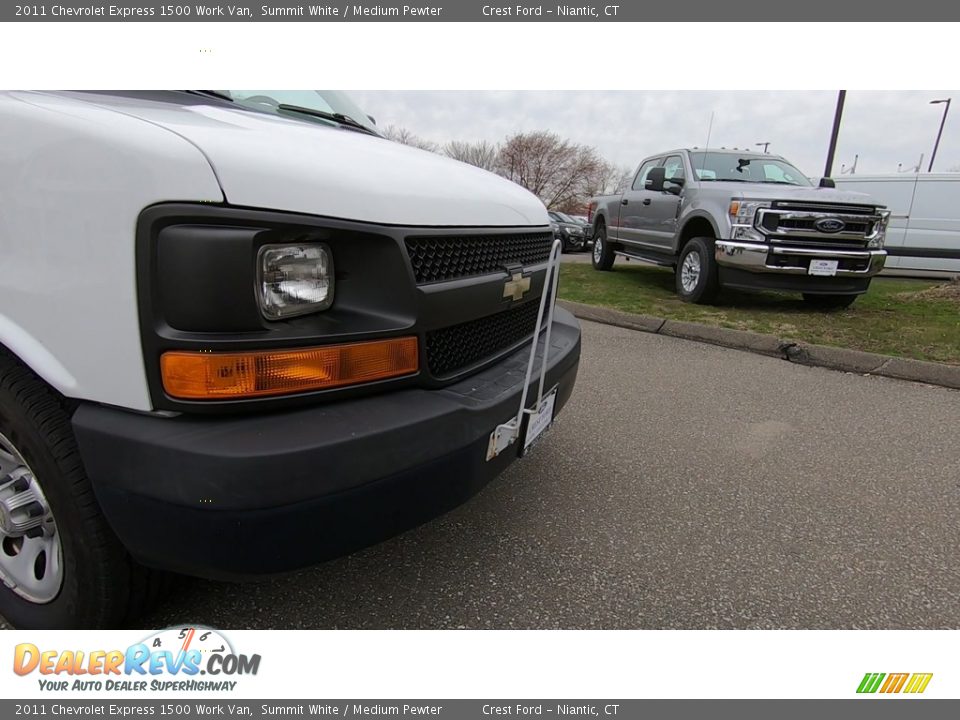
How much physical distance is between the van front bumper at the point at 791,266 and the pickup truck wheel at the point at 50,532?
6.18 meters

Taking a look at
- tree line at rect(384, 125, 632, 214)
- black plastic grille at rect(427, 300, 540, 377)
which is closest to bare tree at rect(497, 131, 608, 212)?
tree line at rect(384, 125, 632, 214)

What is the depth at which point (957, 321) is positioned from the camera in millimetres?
5832

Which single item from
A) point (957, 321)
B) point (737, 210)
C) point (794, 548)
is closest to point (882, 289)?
point (957, 321)

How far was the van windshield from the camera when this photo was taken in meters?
2.01

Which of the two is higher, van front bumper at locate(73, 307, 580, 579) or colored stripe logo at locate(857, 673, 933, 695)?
van front bumper at locate(73, 307, 580, 579)

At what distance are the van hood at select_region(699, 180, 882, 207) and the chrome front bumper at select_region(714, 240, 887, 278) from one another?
51cm

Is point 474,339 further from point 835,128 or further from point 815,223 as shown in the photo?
point 835,128

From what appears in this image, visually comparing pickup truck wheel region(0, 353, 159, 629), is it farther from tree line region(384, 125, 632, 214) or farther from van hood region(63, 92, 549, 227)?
tree line region(384, 125, 632, 214)

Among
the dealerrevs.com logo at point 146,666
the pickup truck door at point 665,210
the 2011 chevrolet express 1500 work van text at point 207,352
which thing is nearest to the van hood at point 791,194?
the pickup truck door at point 665,210

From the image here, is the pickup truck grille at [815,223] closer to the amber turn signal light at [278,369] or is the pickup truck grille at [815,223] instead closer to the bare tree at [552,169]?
the amber turn signal light at [278,369]

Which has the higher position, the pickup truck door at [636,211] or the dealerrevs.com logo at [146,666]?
the pickup truck door at [636,211]

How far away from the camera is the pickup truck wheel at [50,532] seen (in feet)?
4.22

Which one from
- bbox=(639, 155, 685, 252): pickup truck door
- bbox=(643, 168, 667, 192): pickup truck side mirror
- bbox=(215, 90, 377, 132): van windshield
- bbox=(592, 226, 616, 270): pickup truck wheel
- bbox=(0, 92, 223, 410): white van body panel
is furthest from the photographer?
bbox=(592, 226, 616, 270): pickup truck wheel

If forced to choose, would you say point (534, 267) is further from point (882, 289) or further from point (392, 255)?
point (882, 289)
